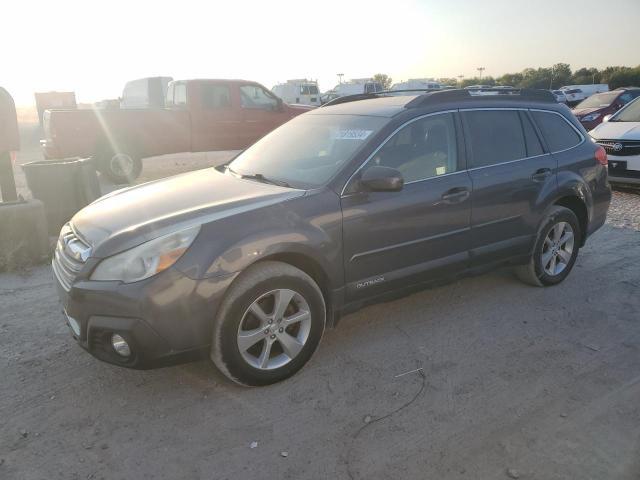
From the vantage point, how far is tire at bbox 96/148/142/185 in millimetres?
10023

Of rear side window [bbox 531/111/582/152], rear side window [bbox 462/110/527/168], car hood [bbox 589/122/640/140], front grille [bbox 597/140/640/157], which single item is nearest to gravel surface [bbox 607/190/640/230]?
front grille [bbox 597/140/640/157]

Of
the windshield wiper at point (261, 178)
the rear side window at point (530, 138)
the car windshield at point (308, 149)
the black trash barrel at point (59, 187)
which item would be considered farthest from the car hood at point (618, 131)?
the black trash barrel at point (59, 187)

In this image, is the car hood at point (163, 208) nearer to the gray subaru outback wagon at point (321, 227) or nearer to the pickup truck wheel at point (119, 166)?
the gray subaru outback wagon at point (321, 227)

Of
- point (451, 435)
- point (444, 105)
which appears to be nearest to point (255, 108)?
point (444, 105)

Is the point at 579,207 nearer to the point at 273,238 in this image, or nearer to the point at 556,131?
the point at 556,131

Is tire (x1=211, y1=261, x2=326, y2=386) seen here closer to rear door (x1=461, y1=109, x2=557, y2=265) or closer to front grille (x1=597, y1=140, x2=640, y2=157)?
rear door (x1=461, y1=109, x2=557, y2=265)

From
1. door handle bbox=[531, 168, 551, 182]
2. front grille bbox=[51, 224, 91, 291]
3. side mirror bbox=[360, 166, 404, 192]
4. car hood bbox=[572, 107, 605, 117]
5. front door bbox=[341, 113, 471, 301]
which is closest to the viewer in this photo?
front grille bbox=[51, 224, 91, 291]

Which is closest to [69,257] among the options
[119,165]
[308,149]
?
[308,149]

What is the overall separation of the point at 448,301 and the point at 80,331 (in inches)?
113

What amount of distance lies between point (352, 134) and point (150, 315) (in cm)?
190

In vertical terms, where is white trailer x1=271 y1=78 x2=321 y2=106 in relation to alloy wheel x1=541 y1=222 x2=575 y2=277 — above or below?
above

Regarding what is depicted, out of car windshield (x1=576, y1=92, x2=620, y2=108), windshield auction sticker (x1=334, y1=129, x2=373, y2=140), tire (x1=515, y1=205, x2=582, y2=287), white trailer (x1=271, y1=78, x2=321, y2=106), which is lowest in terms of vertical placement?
tire (x1=515, y1=205, x2=582, y2=287)

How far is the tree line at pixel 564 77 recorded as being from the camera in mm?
49441

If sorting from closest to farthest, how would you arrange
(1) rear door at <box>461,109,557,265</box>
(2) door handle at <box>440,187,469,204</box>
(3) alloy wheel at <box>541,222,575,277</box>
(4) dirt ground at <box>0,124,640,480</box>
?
(4) dirt ground at <box>0,124,640,480</box>
(2) door handle at <box>440,187,469,204</box>
(1) rear door at <box>461,109,557,265</box>
(3) alloy wheel at <box>541,222,575,277</box>
